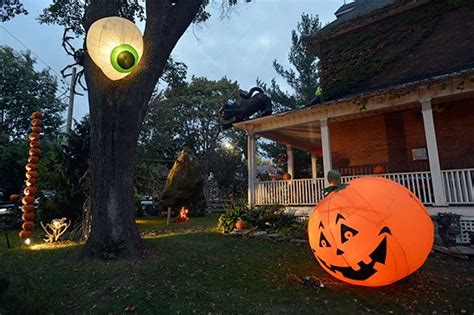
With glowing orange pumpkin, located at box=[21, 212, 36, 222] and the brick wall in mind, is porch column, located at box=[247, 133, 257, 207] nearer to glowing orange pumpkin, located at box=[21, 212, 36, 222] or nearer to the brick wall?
the brick wall

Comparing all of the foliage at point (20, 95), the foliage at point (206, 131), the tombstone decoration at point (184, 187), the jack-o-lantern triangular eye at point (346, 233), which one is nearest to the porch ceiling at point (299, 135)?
the tombstone decoration at point (184, 187)

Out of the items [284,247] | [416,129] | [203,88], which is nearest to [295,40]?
[203,88]

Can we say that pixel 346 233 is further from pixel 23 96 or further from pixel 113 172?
pixel 23 96

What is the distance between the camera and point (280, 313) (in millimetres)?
2652

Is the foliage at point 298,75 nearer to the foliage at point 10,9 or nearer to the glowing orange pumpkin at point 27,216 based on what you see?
the foliage at point 10,9

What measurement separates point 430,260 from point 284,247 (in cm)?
259

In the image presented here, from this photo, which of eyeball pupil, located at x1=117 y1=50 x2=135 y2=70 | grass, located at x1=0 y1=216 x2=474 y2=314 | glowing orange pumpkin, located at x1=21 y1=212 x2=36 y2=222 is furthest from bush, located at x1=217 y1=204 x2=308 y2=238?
eyeball pupil, located at x1=117 y1=50 x2=135 y2=70

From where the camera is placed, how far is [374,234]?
2734mm

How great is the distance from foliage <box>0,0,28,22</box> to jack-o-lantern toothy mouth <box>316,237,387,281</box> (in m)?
9.95

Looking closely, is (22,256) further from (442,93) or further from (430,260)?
(442,93)

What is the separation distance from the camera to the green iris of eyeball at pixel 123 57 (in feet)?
10.6

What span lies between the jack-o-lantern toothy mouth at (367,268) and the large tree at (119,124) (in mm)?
3106

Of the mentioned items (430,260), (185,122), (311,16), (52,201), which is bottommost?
(430,260)

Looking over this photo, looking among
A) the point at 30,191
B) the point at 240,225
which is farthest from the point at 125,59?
the point at 30,191
